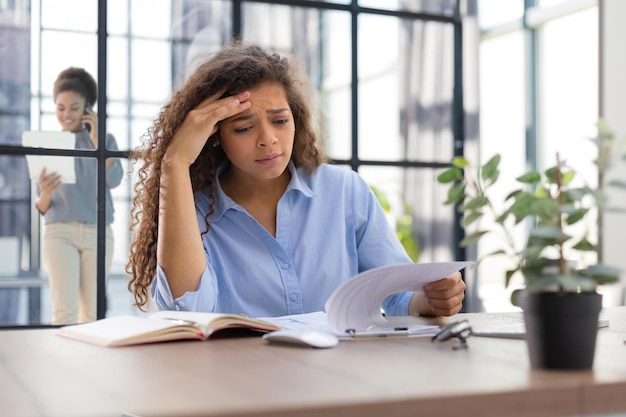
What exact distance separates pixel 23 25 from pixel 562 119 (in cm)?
333

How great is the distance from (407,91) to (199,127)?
6.54 ft

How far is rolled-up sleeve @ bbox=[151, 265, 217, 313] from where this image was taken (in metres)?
1.76

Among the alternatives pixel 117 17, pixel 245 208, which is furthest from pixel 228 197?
pixel 117 17

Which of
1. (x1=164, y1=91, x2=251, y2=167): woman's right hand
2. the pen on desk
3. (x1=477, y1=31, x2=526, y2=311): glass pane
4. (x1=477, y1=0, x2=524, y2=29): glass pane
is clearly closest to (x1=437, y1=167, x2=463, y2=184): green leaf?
the pen on desk

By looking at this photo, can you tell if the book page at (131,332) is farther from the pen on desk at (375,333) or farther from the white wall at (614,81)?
the white wall at (614,81)

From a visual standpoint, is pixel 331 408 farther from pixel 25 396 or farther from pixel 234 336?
pixel 234 336

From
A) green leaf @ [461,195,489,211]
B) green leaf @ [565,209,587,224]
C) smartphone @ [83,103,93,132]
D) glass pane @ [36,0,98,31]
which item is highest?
glass pane @ [36,0,98,31]

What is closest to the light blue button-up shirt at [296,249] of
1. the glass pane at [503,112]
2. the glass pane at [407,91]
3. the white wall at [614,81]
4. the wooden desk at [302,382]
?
the wooden desk at [302,382]

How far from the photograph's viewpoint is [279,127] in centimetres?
195

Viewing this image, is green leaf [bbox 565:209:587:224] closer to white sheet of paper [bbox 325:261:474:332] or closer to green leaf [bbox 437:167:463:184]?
green leaf [bbox 437:167:463:184]

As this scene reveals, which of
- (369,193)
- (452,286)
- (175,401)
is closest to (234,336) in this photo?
(452,286)

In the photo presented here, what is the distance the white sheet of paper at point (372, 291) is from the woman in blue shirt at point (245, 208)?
0.86 feet

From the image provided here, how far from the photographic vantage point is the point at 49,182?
9.73ft

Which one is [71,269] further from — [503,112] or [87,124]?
[503,112]
